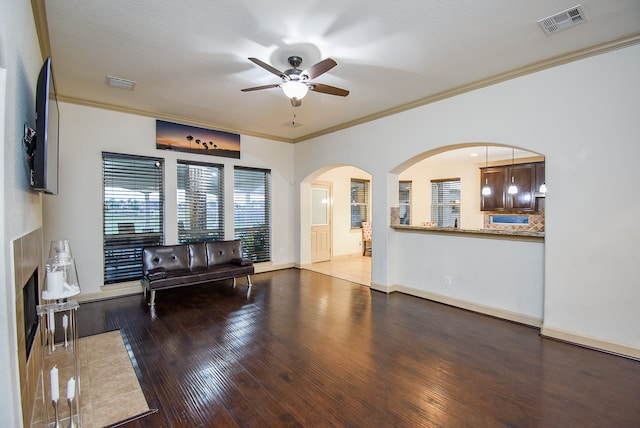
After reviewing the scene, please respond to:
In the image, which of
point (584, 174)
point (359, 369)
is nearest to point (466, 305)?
point (584, 174)

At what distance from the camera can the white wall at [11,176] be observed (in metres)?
1.39

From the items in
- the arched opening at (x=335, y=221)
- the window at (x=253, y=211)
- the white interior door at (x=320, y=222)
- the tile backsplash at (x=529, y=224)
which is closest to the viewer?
the window at (x=253, y=211)

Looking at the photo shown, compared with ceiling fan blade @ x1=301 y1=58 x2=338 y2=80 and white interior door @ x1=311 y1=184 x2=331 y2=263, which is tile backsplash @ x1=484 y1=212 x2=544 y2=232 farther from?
ceiling fan blade @ x1=301 y1=58 x2=338 y2=80

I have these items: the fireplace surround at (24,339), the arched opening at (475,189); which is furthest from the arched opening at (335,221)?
the fireplace surround at (24,339)

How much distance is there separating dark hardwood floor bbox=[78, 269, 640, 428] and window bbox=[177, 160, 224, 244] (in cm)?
176

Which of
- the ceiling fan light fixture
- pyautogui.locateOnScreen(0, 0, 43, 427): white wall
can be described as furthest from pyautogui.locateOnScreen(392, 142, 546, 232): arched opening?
pyautogui.locateOnScreen(0, 0, 43, 427): white wall

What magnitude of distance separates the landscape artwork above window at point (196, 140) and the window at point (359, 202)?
391 cm

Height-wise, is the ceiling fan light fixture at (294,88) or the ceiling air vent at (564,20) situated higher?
the ceiling air vent at (564,20)

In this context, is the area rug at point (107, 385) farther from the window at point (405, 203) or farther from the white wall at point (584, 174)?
the window at point (405, 203)

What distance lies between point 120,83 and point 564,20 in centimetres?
490

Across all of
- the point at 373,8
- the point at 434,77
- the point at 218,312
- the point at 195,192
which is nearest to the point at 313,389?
the point at 218,312

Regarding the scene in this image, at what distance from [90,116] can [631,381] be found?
23.4ft

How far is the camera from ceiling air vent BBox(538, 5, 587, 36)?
250 centimetres

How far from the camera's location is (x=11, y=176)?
160cm
